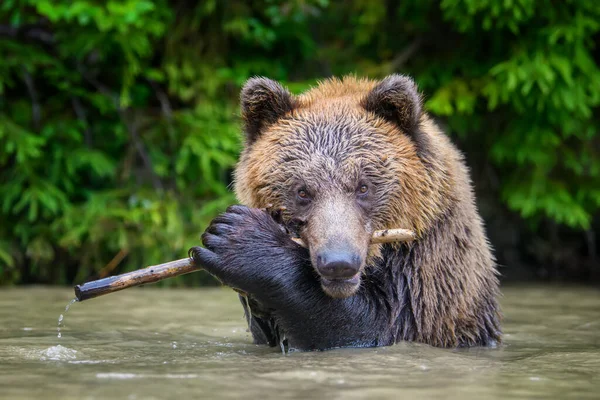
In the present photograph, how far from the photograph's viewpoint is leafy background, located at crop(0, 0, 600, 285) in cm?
838

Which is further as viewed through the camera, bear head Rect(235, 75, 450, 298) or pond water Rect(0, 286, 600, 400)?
bear head Rect(235, 75, 450, 298)

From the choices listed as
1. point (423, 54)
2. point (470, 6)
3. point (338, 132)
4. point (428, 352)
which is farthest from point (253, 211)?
point (423, 54)

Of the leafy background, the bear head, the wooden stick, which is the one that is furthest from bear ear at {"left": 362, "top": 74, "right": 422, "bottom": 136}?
the leafy background

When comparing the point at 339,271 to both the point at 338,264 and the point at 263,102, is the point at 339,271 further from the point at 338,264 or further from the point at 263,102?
the point at 263,102

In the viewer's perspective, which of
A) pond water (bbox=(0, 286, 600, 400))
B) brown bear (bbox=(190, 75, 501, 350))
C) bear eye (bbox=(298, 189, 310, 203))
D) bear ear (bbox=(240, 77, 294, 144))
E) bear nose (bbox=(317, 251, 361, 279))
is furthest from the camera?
bear ear (bbox=(240, 77, 294, 144))

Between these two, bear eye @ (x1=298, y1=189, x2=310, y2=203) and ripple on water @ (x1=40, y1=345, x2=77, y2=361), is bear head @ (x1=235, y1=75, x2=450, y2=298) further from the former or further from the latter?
ripple on water @ (x1=40, y1=345, x2=77, y2=361)

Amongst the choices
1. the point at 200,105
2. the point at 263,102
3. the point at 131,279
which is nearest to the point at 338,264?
the point at 131,279

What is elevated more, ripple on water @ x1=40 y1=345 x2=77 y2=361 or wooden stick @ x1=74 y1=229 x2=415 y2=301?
wooden stick @ x1=74 y1=229 x2=415 y2=301

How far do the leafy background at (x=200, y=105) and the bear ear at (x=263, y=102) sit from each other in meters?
3.13

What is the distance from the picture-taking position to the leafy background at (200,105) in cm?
838

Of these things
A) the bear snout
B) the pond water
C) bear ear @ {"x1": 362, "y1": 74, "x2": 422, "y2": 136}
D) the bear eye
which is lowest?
the pond water

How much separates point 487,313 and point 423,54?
4.99m

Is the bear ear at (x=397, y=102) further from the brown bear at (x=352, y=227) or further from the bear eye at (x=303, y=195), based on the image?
the bear eye at (x=303, y=195)

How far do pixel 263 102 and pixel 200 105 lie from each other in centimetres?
414
